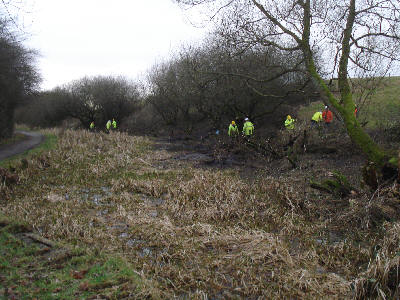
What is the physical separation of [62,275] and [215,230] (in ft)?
9.62

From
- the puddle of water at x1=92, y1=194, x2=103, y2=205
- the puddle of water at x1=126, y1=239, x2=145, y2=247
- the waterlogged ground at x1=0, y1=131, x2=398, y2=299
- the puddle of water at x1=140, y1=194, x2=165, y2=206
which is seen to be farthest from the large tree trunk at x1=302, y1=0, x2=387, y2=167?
the puddle of water at x1=92, y1=194, x2=103, y2=205

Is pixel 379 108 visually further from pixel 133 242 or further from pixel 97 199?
pixel 133 242

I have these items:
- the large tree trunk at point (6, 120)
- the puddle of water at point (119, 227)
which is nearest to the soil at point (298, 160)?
the puddle of water at point (119, 227)

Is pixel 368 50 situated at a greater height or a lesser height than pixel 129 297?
greater

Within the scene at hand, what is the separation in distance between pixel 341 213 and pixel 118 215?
A: 498 cm

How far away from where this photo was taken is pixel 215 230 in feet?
22.2

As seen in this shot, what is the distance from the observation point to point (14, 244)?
6.21 m

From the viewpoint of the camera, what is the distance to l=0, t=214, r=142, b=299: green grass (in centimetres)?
449

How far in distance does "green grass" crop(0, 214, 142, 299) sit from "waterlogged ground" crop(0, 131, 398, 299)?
0.29 meters

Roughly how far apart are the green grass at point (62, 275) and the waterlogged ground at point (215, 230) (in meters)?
0.29

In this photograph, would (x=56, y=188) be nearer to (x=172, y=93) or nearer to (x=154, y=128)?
(x=172, y=93)

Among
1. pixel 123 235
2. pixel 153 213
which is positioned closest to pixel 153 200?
pixel 153 213

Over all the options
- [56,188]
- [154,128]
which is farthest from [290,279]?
[154,128]

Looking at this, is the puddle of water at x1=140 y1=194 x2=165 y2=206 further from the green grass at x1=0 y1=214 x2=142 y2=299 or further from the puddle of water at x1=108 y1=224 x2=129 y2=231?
the green grass at x1=0 y1=214 x2=142 y2=299
